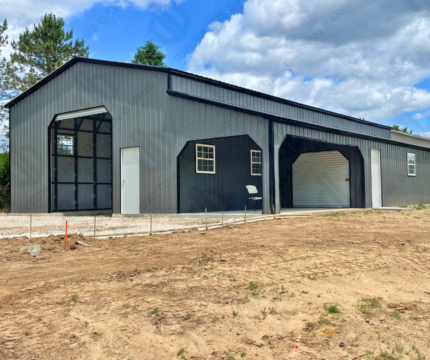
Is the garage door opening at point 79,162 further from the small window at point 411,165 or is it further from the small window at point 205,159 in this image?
the small window at point 411,165

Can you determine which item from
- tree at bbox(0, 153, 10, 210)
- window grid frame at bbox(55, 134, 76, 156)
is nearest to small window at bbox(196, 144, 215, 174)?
window grid frame at bbox(55, 134, 76, 156)

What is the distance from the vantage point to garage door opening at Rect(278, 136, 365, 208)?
612 inches

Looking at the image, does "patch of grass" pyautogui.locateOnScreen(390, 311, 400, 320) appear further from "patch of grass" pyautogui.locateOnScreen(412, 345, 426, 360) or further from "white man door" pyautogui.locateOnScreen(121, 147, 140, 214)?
"white man door" pyautogui.locateOnScreen(121, 147, 140, 214)

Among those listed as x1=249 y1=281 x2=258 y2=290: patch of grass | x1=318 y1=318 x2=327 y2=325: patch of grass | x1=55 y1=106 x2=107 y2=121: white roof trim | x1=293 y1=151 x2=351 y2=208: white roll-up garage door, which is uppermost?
x1=55 y1=106 x2=107 y2=121: white roof trim

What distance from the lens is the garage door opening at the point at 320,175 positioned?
1555 centimetres

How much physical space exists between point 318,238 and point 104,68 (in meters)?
11.0

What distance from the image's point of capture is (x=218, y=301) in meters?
3.99

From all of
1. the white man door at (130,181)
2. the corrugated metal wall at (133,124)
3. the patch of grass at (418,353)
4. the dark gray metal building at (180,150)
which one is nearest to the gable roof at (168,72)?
the dark gray metal building at (180,150)

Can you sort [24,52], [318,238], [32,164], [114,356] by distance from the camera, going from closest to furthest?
[114,356]
[318,238]
[32,164]
[24,52]

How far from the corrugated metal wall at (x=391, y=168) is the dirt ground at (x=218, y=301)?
19.7ft

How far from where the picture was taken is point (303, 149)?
17219mm

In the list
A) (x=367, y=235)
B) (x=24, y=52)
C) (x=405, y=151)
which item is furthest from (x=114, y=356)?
(x=24, y=52)

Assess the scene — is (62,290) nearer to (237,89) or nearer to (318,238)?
(318,238)

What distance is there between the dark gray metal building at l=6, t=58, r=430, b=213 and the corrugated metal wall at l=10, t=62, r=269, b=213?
0.12 ft
